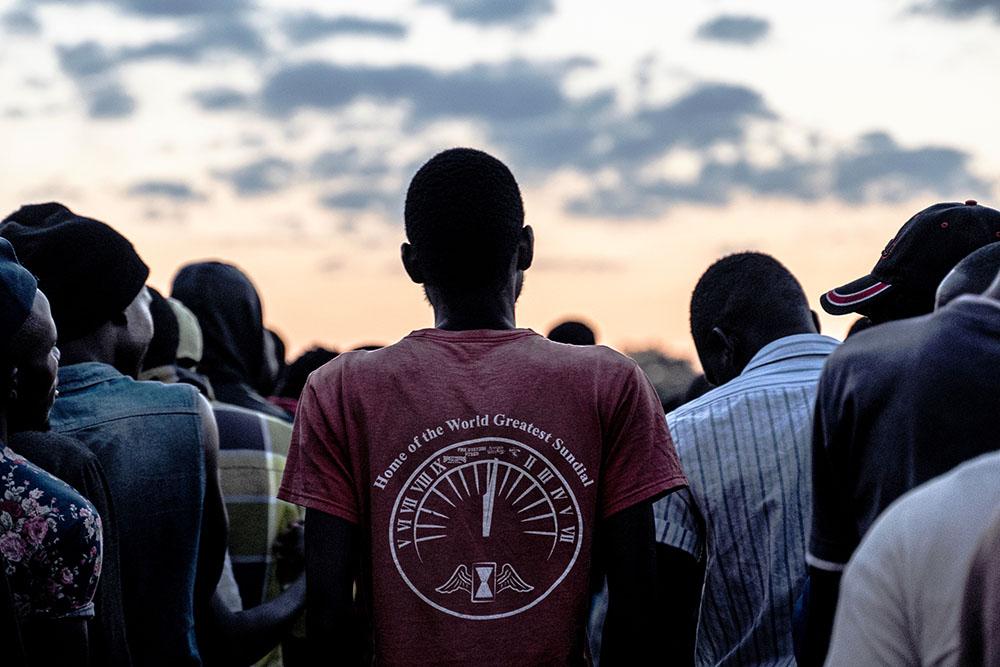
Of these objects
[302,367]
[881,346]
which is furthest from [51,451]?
[302,367]

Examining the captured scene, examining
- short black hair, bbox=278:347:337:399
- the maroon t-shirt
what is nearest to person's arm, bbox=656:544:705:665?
the maroon t-shirt

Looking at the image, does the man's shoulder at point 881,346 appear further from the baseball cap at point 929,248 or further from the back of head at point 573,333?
the back of head at point 573,333

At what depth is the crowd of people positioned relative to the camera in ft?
8.83

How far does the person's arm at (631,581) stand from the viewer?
3.02 meters

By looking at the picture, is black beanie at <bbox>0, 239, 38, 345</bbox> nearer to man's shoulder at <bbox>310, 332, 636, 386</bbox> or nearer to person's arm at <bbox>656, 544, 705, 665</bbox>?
man's shoulder at <bbox>310, 332, 636, 386</bbox>

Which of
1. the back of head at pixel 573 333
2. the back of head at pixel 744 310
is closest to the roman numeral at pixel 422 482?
the back of head at pixel 744 310

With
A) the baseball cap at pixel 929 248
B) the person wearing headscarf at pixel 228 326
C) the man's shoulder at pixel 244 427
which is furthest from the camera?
the person wearing headscarf at pixel 228 326

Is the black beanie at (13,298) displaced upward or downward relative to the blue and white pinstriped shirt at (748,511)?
upward

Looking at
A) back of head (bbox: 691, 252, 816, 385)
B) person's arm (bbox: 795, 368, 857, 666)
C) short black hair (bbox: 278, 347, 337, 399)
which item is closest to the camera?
person's arm (bbox: 795, 368, 857, 666)

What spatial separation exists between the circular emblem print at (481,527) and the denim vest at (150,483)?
119 cm

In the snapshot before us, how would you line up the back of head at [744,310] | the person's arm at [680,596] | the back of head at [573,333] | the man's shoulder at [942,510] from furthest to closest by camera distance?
the back of head at [573,333] < the back of head at [744,310] < the person's arm at [680,596] < the man's shoulder at [942,510]

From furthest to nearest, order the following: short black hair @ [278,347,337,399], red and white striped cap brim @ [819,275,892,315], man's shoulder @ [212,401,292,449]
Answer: short black hair @ [278,347,337,399] → man's shoulder @ [212,401,292,449] → red and white striped cap brim @ [819,275,892,315]

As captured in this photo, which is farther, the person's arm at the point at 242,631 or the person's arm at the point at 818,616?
the person's arm at the point at 242,631

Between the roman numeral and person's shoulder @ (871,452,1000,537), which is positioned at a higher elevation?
person's shoulder @ (871,452,1000,537)
